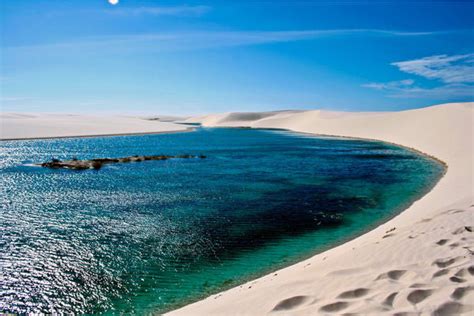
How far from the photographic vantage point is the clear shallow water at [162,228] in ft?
24.8

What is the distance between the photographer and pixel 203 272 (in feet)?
27.4

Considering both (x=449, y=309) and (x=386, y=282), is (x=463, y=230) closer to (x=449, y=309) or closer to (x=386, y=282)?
(x=386, y=282)

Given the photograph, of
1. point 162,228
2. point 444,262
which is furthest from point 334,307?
point 162,228

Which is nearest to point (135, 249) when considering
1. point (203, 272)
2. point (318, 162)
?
point (203, 272)

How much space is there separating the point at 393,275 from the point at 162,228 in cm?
819

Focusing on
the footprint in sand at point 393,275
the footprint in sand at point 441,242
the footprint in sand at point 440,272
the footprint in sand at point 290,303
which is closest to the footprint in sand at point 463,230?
the footprint in sand at point 441,242

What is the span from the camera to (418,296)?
446 cm

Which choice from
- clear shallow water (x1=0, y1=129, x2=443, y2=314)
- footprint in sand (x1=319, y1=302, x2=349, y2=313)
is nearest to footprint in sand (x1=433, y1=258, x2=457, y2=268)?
footprint in sand (x1=319, y1=302, x2=349, y2=313)

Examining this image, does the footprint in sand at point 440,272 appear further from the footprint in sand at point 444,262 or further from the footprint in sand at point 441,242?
the footprint in sand at point 441,242

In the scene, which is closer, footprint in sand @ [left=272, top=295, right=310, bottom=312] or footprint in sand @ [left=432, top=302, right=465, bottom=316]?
footprint in sand @ [left=432, top=302, right=465, bottom=316]

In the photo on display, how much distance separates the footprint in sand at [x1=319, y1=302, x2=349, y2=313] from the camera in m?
4.45

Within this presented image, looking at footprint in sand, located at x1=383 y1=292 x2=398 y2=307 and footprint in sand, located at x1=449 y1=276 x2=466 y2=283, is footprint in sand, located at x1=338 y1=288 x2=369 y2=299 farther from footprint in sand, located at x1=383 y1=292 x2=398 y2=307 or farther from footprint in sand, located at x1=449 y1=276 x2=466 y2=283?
footprint in sand, located at x1=449 y1=276 x2=466 y2=283

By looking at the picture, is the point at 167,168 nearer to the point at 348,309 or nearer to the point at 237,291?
the point at 237,291

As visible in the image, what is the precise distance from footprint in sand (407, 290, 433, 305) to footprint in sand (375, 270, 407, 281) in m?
0.68
